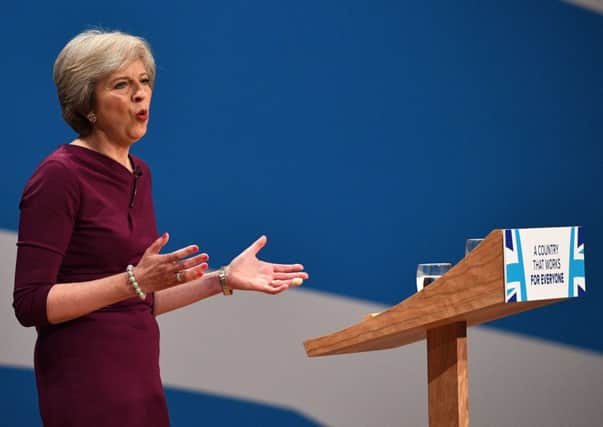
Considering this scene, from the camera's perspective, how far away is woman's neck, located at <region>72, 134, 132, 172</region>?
6.41 ft

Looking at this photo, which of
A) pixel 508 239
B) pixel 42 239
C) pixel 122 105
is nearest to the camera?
pixel 508 239

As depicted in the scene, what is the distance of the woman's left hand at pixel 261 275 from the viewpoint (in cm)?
185

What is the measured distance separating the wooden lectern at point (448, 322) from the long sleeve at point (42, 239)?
0.54 metres

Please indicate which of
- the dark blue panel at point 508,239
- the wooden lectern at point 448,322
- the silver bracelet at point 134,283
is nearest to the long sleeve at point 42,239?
the silver bracelet at point 134,283

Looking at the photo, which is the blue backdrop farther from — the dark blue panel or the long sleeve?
the dark blue panel

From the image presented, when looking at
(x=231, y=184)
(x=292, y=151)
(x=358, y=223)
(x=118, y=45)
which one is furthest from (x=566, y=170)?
(x=118, y=45)

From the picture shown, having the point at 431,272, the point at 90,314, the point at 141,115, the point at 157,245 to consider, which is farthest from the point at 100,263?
the point at 431,272

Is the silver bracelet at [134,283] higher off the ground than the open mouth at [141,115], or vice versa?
the open mouth at [141,115]

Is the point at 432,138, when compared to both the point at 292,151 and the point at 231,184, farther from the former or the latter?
the point at 231,184

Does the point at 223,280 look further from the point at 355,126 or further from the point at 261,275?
the point at 355,126

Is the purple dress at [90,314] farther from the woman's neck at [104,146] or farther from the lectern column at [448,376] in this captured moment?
the lectern column at [448,376]

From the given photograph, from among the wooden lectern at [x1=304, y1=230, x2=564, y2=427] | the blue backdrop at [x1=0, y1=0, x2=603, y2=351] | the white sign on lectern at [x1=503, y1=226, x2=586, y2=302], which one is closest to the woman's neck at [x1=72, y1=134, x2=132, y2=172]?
the wooden lectern at [x1=304, y1=230, x2=564, y2=427]

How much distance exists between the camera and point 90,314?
1841mm

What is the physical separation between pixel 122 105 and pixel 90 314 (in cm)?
46
